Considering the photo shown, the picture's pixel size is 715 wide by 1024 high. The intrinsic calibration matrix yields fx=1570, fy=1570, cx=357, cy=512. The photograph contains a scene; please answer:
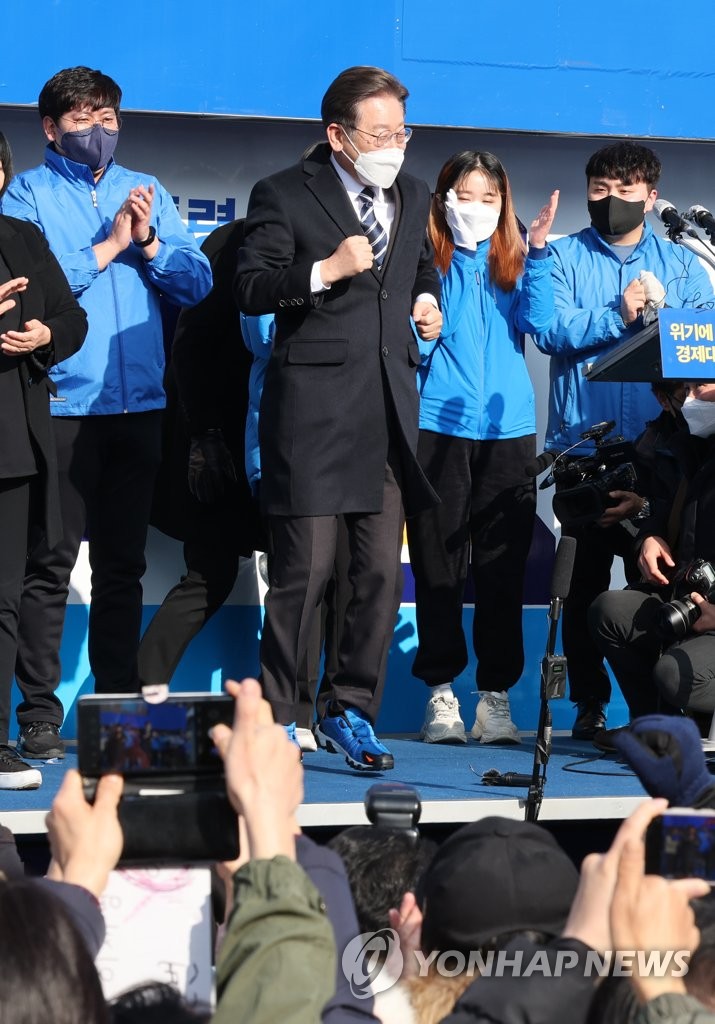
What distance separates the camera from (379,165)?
4.62 m

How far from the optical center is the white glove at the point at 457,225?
5348mm

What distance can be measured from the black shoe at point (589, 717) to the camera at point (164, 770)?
3.85 metres

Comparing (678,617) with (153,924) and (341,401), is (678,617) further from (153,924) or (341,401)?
(153,924)

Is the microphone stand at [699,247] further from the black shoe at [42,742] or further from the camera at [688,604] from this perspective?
the black shoe at [42,742]

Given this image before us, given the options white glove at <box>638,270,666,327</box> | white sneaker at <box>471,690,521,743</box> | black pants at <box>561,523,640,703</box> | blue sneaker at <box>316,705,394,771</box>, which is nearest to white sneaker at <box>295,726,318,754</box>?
blue sneaker at <box>316,705,394,771</box>

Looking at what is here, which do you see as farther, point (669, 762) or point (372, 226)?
point (372, 226)

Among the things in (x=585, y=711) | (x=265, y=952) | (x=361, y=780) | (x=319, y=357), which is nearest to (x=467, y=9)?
(x=319, y=357)

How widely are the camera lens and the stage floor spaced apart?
45 cm

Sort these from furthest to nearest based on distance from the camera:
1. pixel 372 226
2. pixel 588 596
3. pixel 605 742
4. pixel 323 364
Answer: pixel 588 596
pixel 605 742
pixel 372 226
pixel 323 364

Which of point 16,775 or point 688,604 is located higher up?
point 688,604

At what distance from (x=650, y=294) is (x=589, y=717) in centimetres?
153

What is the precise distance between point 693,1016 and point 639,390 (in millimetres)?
4341

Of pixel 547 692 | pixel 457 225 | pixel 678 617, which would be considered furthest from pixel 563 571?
pixel 457 225

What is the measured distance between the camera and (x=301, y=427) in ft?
15.1
